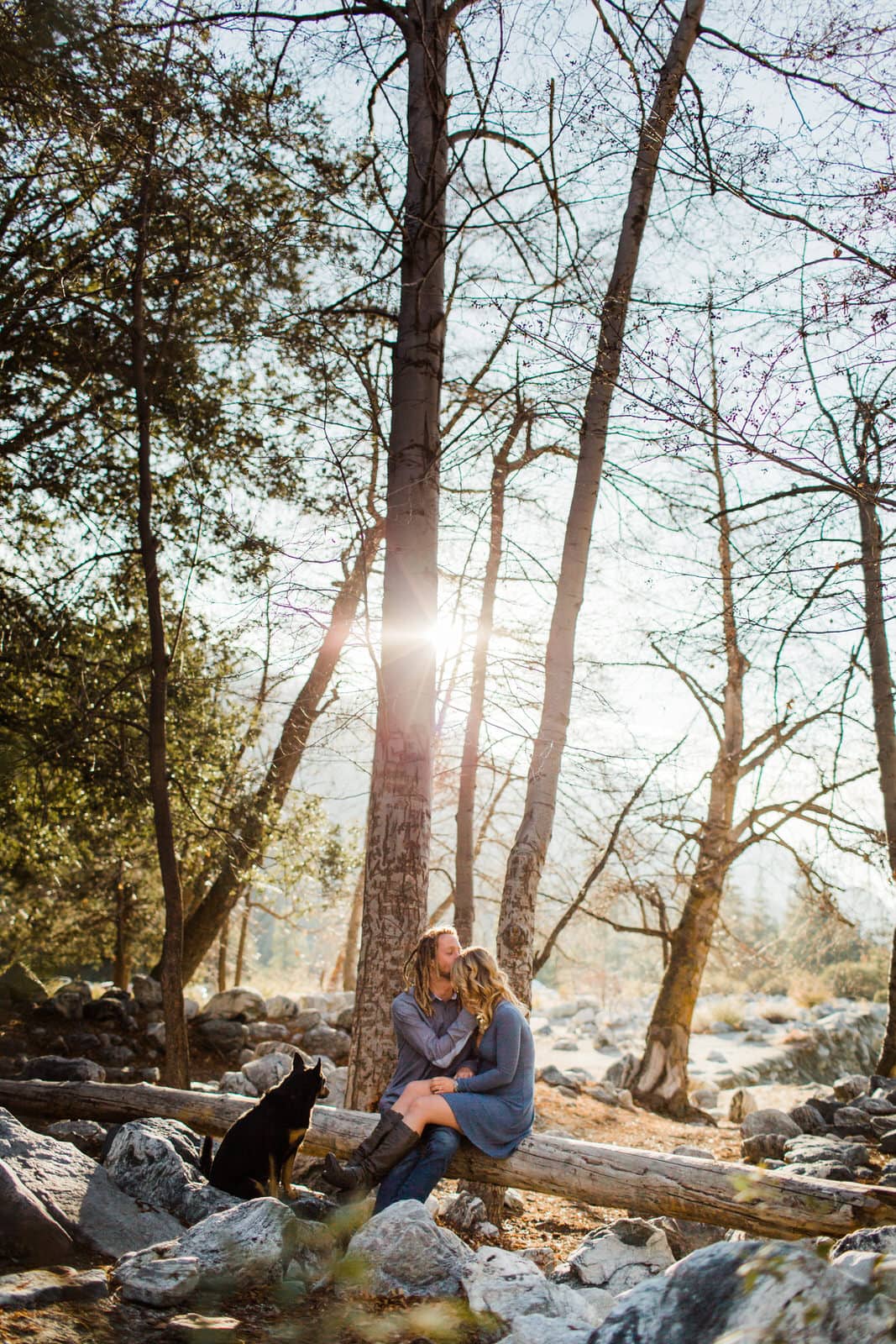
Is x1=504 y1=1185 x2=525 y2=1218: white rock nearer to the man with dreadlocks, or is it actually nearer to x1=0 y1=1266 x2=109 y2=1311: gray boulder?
the man with dreadlocks

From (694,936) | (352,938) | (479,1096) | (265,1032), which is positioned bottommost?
(265,1032)

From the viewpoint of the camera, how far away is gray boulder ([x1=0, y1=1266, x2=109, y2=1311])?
2.57m

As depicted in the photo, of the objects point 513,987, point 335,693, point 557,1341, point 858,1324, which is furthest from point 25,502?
point 858,1324

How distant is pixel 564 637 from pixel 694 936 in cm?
631

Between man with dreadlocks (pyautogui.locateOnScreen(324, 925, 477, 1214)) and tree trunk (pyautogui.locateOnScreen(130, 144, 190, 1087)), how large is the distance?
278 centimetres

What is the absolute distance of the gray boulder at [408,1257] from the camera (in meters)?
3.19

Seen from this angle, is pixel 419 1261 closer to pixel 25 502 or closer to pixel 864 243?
pixel 864 243

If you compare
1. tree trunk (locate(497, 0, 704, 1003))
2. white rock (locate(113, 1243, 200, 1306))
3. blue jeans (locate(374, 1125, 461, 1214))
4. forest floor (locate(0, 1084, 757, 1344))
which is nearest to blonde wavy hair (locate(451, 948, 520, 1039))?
blue jeans (locate(374, 1125, 461, 1214))

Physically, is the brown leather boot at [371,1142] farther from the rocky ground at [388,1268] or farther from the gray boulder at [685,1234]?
the gray boulder at [685,1234]

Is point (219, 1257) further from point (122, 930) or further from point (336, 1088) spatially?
point (122, 930)

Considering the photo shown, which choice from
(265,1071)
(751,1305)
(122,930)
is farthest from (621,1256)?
(122,930)

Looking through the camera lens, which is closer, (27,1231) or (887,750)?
(27,1231)

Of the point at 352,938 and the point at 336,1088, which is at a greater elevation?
the point at 352,938

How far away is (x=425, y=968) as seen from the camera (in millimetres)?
4512
